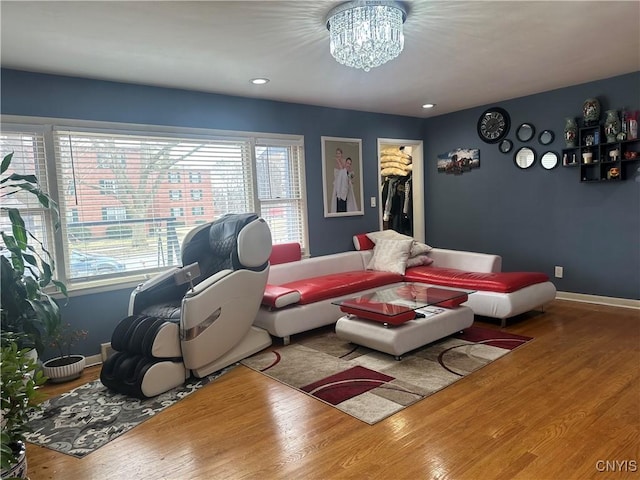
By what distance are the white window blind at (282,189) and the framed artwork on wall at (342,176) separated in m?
0.36

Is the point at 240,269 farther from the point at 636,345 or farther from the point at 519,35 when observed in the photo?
the point at 636,345

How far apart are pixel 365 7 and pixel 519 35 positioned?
47.5 inches

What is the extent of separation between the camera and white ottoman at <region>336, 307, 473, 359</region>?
318 centimetres

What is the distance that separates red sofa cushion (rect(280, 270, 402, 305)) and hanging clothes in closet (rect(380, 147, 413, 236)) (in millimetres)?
2046

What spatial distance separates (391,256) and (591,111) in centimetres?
246

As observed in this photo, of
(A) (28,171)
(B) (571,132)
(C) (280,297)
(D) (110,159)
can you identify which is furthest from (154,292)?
(B) (571,132)

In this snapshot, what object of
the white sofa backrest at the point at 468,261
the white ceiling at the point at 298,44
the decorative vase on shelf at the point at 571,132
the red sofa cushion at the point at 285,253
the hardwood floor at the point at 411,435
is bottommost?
the hardwood floor at the point at 411,435

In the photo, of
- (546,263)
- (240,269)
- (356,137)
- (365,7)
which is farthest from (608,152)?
(240,269)

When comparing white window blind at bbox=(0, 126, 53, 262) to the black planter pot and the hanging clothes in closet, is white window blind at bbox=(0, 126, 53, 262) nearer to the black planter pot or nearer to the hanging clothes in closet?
the black planter pot

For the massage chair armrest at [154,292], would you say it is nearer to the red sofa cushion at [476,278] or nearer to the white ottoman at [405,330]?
the white ottoman at [405,330]

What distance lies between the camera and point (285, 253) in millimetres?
4555

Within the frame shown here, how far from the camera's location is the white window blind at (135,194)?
3449 mm

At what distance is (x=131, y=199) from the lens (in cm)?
371

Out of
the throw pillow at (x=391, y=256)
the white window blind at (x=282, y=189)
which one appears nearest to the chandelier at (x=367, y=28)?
the white window blind at (x=282, y=189)
